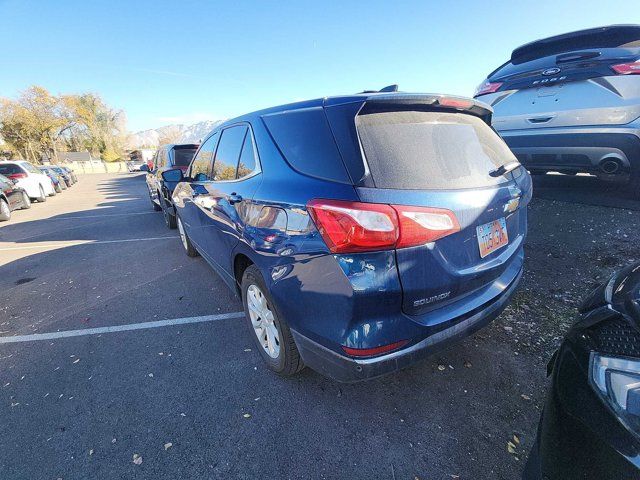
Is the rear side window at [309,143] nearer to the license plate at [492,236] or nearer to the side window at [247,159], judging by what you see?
the side window at [247,159]

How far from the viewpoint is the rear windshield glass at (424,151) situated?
62.8 inches

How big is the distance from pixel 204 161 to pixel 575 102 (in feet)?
14.5

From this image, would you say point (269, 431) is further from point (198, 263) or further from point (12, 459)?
point (198, 263)

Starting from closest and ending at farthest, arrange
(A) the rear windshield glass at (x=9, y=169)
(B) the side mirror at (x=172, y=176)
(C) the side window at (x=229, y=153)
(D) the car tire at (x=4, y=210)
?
(C) the side window at (x=229, y=153) < (B) the side mirror at (x=172, y=176) < (D) the car tire at (x=4, y=210) < (A) the rear windshield glass at (x=9, y=169)

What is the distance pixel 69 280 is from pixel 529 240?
6.26 m

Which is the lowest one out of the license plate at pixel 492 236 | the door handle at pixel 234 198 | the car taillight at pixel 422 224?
the license plate at pixel 492 236

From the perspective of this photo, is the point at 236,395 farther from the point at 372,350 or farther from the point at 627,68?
the point at 627,68

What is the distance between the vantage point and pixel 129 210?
10.7m

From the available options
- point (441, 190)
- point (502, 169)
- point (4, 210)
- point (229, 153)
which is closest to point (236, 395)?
point (441, 190)

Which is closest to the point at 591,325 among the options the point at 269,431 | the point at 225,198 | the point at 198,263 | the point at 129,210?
the point at 269,431

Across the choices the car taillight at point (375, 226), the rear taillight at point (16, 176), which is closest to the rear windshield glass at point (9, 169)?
the rear taillight at point (16, 176)

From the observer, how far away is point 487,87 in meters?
4.69

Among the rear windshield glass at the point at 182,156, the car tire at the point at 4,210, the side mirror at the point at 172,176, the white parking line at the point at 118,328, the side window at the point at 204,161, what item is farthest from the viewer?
the car tire at the point at 4,210

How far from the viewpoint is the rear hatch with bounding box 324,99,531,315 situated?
1535 mm
